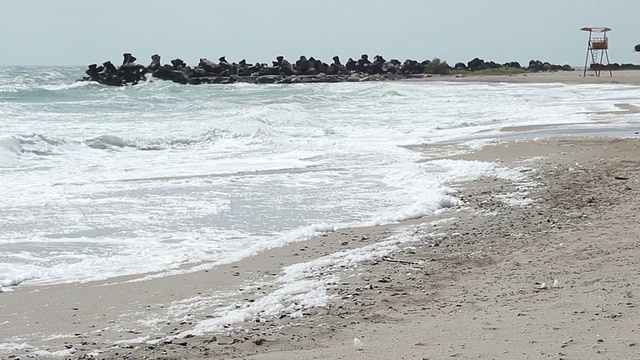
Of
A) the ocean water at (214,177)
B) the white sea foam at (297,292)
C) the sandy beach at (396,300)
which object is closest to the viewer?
the sandy beach at (396,300)

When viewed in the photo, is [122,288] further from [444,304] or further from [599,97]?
[599,97]

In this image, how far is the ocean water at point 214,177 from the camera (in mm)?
6754

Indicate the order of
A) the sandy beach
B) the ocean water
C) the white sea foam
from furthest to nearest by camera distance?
the ocean water, the white sea foam, the sandy beach

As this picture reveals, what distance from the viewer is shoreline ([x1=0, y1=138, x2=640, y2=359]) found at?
12.8 ft

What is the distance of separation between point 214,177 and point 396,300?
21.3ft

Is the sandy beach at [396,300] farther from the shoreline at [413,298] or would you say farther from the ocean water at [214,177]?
the ocean water at [214,177]

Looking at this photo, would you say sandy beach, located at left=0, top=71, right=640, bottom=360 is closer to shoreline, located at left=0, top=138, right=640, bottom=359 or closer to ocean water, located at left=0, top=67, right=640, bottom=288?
shoreline, located at left=0, top=138, right=640, bottom=359

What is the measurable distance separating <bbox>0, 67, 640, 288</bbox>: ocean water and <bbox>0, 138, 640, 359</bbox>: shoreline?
0.57 meters

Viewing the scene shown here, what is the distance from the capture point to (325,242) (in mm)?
6719

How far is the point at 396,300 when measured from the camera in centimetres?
489

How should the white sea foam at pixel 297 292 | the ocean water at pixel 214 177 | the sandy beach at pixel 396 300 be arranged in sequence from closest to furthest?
the sandy beach at pixel 396 300 → the white sea foam at pixel 297 292 → the ocean water at pixel 214 177

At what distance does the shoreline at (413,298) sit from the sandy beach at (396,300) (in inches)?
0.5

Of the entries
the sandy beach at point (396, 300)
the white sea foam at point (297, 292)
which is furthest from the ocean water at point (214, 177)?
the white sea foam at point (297, 292)

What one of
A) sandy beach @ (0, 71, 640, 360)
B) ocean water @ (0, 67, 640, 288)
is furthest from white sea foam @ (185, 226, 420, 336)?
ocean water @ (0, 67, 640, 288)
